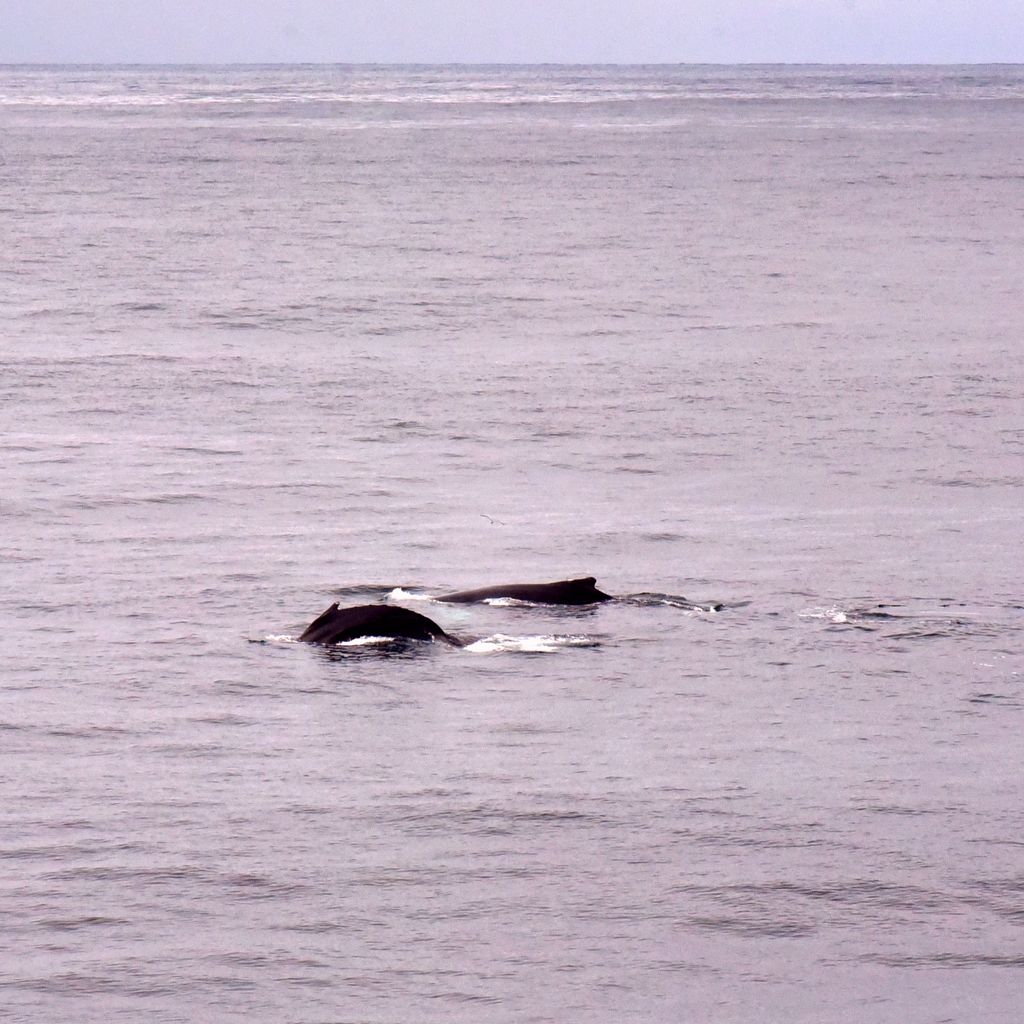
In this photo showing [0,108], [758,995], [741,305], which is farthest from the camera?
[0,108]

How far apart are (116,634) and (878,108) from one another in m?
130

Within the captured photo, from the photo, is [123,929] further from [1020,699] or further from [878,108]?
[878,108]

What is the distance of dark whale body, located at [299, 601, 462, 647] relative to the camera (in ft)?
38.4

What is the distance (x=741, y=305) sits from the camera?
99.4 ft

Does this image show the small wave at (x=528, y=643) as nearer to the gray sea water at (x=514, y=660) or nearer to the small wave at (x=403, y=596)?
the gray sea water at (x=514, y=660)

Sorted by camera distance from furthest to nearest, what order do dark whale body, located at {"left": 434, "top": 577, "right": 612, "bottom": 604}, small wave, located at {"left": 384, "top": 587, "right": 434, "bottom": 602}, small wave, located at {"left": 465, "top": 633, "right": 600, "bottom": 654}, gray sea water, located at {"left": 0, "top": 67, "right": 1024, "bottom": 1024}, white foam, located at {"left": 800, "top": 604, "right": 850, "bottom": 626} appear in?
small wave, located at {"left": 384, "top": 587, "right": 434, "bottom": 602}
dark whale body, located at {"left": 434, "top": 577, "right": 612, "bottom": 604}
white foam, located at {"left": 800, "top": 604, "right": 850, "bottom": 626}
small wave, located at {"left": 465, "top": 633, "right": 600, "bottom": 654}
gray sea water, located at {"left": 0, "top": 67, "right": 1024, "bottom": 1024}

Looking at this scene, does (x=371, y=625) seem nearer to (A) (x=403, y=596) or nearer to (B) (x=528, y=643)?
(B) (x=528, y=643)

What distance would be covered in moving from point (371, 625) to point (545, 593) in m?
1.40

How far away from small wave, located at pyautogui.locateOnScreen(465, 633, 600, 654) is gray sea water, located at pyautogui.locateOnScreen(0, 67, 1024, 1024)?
33 millimetres

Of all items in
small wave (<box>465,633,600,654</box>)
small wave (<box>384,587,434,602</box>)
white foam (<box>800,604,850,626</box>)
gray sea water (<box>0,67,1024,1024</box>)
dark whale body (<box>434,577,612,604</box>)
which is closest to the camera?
gray sea water (<box>0,67,1024,1024</box>)

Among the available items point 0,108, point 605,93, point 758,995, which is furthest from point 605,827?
point 605,93

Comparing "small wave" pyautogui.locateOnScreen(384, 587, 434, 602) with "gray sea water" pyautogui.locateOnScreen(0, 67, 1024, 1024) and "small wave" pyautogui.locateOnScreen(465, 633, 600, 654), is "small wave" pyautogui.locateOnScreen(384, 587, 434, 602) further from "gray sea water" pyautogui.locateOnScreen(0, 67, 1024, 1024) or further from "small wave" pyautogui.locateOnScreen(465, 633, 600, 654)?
"small wave" pyautogui.locateOnScreen(465, 633, 600, 654)

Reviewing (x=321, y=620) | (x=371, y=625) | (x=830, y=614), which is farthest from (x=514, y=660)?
(x=830, y=614)

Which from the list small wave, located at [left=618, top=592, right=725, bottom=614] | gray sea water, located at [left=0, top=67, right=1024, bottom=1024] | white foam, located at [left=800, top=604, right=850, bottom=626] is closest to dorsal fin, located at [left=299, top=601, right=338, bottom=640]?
gray sea water, located at [left=0, top=67, right=1024, bottom=1024]
